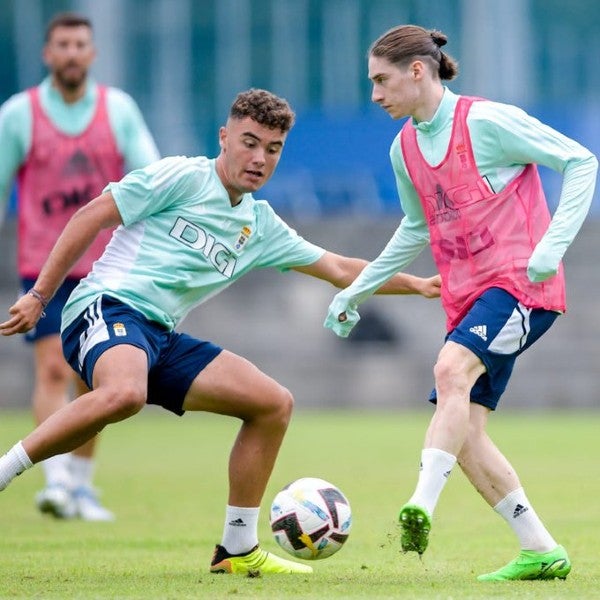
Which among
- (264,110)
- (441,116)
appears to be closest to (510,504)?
(441,116)

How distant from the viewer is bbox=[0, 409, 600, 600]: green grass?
6.54 meters

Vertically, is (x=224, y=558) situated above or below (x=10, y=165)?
below

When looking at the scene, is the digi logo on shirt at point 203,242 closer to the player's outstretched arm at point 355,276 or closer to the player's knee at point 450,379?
the player's outstretched arm at point 355,276

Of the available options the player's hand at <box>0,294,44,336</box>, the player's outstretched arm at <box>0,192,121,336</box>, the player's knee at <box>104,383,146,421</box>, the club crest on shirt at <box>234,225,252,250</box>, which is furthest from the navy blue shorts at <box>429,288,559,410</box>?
the player's hand at <box>0,294,44,336</box>

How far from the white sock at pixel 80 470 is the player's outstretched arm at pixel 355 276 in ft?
9.76

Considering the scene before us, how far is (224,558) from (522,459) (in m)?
6.75

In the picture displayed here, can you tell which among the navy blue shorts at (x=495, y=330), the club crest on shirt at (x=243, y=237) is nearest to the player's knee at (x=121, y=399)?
the club crest on shirt at (x=243, y=237)

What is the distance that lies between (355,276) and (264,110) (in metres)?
1.02

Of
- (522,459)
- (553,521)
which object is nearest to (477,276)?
(553,521)

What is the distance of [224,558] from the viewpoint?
720cm

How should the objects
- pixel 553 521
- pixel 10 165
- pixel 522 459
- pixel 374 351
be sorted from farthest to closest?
pixel 374 351, pixel 522 459, pixel 10 165, pixel 553 521

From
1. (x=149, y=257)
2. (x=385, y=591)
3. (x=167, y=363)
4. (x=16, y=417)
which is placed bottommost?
(x=16, y=417)

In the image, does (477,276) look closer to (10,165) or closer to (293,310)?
(10,165)

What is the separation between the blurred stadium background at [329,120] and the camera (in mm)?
20531
